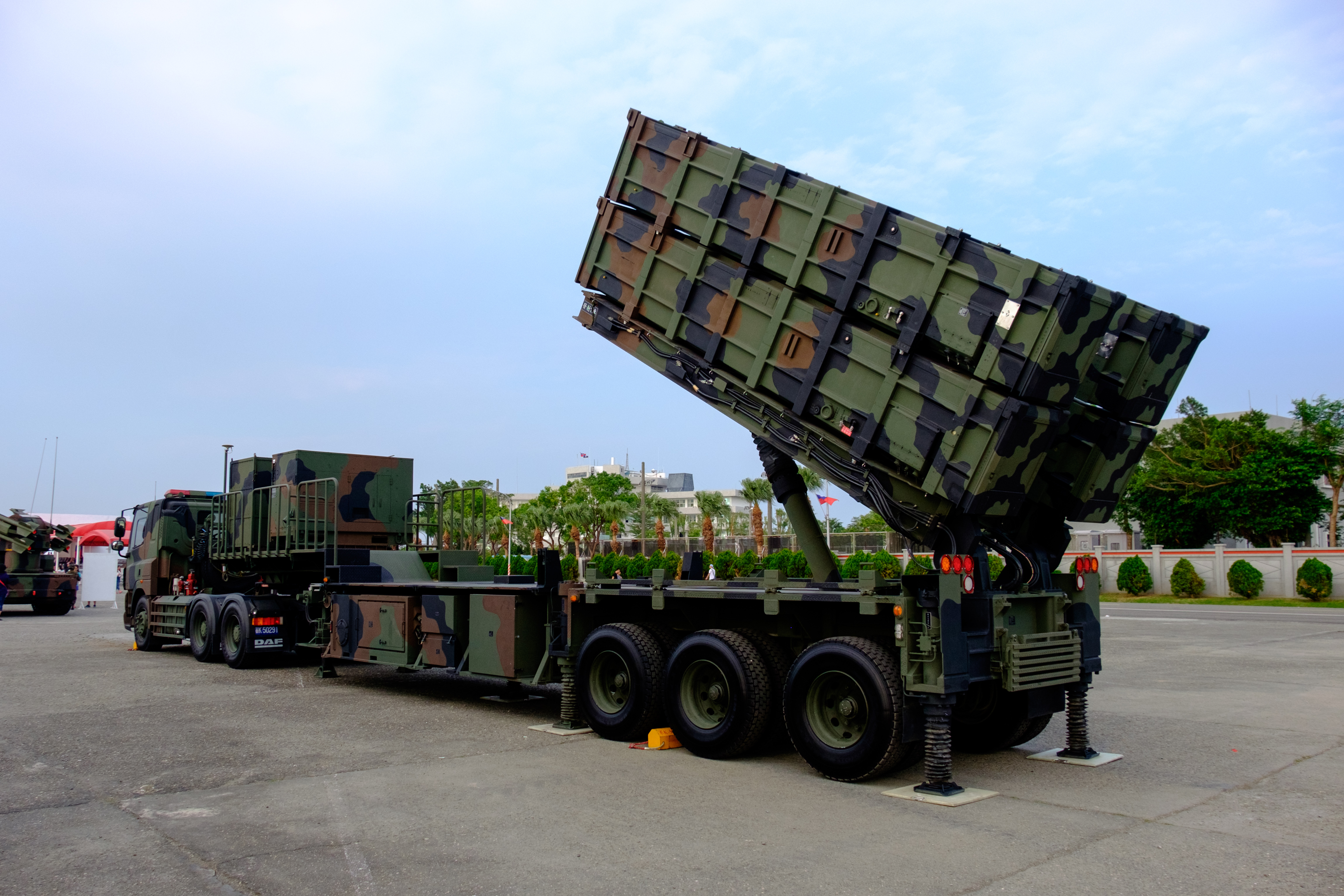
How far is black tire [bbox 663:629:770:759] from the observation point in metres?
8.27

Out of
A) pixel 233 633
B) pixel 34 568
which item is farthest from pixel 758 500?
pixel 233 633

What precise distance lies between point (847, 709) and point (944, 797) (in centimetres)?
93

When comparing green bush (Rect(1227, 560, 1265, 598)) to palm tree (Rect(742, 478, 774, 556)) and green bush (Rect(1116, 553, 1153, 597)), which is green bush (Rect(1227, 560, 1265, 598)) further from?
palm tree (Rect(742, 478, 774, 556))

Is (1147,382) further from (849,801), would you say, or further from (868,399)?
(849,801)

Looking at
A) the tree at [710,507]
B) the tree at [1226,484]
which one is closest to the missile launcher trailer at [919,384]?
the tree at [1226,484]

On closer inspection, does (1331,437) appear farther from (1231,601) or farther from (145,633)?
(145,633)

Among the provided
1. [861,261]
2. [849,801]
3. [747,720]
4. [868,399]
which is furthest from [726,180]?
[849,801]

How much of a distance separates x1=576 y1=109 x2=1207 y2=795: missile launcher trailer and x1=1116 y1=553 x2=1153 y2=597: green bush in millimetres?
34072

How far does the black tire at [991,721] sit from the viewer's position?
8.49m

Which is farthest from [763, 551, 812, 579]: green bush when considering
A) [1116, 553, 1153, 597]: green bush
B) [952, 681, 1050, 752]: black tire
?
[952, 681, 1050, 752]: black tire

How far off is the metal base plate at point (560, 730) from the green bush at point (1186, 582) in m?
33.9

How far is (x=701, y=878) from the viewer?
531 cm

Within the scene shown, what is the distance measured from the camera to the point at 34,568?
32.7 m

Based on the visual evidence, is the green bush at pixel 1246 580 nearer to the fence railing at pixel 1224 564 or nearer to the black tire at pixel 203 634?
the fence railing at pixel 1224 564
